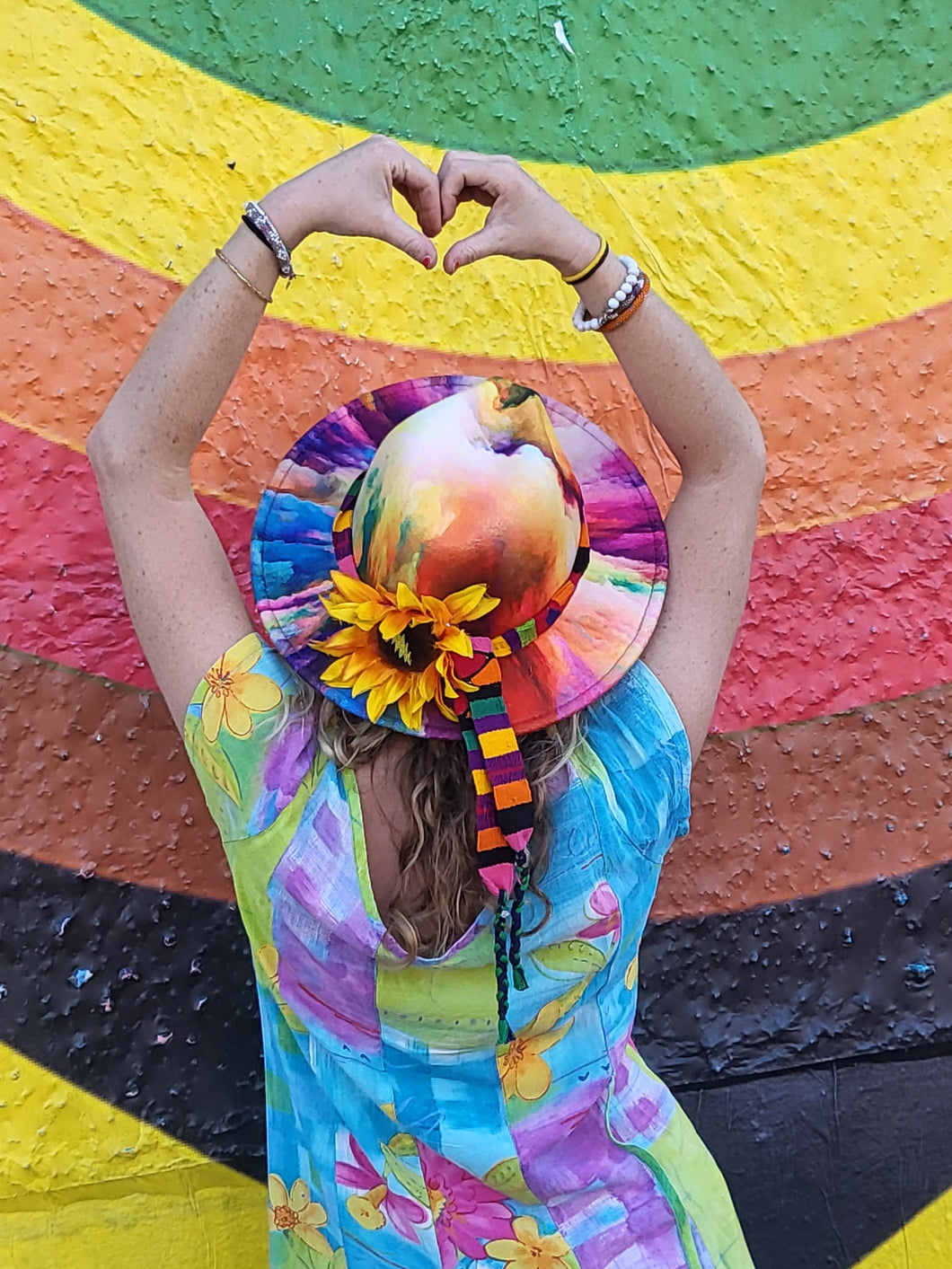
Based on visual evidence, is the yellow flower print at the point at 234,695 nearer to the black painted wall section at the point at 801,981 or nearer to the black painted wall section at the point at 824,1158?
the black painted wall section at the point at 801,981

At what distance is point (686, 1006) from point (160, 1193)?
0.56m

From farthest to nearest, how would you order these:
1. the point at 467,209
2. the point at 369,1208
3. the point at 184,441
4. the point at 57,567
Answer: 1. the point at 467,209
2. the point at 57,567
3. the point at 369,1208
4. the point at 184,441

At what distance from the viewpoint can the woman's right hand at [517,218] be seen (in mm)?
665

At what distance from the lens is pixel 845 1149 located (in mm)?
1086

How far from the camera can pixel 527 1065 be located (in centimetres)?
67

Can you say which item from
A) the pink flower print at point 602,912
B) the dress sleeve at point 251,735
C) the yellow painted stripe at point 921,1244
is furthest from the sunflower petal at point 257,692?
the yellow painted stripe at point 921,1244

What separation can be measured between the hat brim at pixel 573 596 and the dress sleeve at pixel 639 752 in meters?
0.02

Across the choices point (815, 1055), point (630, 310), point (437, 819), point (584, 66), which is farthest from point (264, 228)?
point (815, 1055)

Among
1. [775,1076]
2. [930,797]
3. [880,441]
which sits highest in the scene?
[880,441]

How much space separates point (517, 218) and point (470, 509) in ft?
0.81

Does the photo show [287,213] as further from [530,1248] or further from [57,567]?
[530,1248]

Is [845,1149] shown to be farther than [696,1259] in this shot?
Yes

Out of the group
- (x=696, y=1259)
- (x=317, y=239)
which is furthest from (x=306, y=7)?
(x=696, y=1259)

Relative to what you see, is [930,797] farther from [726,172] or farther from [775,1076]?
[726,172]
